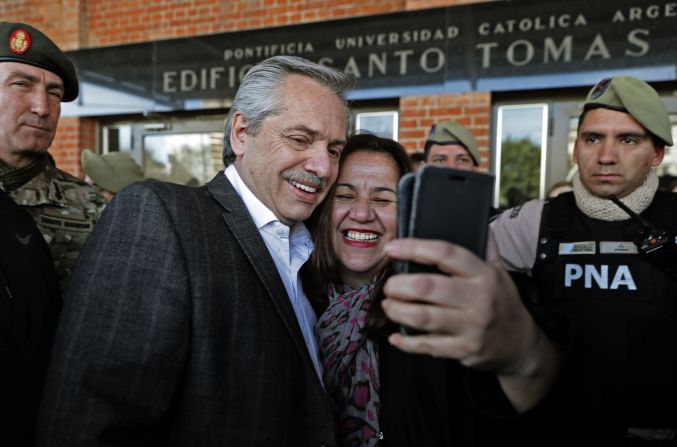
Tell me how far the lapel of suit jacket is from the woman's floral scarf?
25 centimetres

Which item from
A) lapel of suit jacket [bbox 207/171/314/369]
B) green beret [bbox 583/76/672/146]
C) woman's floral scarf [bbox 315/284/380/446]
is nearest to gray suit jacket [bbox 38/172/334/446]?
lapel of suit jacket [bbox 207/171/314/369]

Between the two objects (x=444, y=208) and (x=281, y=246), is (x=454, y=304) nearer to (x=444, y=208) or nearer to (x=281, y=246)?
(x=444, y=208)

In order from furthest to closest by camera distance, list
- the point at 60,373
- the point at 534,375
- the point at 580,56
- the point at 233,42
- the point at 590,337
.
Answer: the point at 233,42 → the point at 580,56 → the point at 590,337 → the point at 60,373 → the point at 534,375

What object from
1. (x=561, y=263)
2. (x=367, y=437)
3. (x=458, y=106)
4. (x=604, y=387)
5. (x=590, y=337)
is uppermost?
(x=458, y=106)

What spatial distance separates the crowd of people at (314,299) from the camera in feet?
2.86

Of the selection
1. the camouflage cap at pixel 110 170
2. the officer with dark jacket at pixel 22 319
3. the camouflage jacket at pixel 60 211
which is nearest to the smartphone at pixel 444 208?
the officer with dark jacket at pixel 22 319

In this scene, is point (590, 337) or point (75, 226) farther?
point (75, 226)

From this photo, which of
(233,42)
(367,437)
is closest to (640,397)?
(367,437)

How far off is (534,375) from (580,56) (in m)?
3.84

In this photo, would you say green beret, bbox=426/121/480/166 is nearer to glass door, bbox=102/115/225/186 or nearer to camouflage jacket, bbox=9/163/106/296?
→ camouflage jacket, bbox=9/163/106/296

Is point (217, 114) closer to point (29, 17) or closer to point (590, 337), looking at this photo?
point (29, 17)

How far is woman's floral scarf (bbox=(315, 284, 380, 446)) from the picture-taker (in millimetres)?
1484

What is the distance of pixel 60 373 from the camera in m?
1.08

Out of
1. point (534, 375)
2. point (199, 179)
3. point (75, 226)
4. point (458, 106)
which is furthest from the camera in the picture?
point (199, 179)
